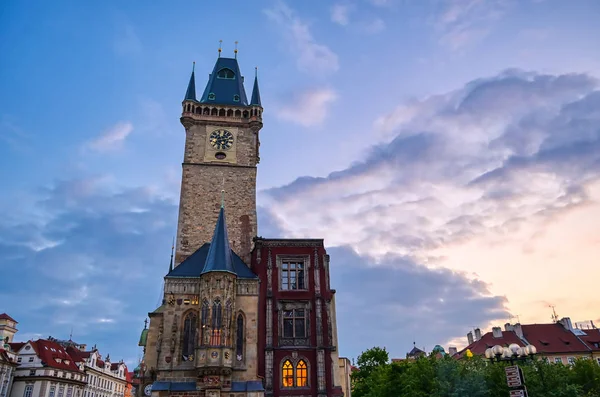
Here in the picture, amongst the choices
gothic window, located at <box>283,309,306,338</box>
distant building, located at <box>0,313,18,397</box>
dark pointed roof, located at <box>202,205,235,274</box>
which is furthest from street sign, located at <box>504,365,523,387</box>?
distant building, located at <box>0,313,18,397</box>

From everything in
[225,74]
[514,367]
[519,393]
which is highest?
[225,74]

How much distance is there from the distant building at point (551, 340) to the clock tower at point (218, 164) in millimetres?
38889

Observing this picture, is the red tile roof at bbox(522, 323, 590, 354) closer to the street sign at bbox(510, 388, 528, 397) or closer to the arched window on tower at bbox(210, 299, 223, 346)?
the arched window on tower at bbox(210, 299, 223, 346)

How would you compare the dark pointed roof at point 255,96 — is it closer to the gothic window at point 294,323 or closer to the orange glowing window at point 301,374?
the gothic window at point 294,323

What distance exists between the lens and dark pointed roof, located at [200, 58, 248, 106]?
50031mm

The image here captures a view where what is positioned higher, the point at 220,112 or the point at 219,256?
the point at 220,112

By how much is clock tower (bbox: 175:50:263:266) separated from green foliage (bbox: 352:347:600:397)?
1685cm

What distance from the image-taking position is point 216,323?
1371 inches

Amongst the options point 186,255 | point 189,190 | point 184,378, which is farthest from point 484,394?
point 189,190

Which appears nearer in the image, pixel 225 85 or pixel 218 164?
pixel 218 164

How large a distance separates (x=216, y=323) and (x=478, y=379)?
61.0 ft

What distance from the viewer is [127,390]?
3920 inches

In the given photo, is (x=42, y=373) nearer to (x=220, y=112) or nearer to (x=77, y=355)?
(x=77, y=355)

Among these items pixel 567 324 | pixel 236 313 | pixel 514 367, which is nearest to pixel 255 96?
pixel 236 313
